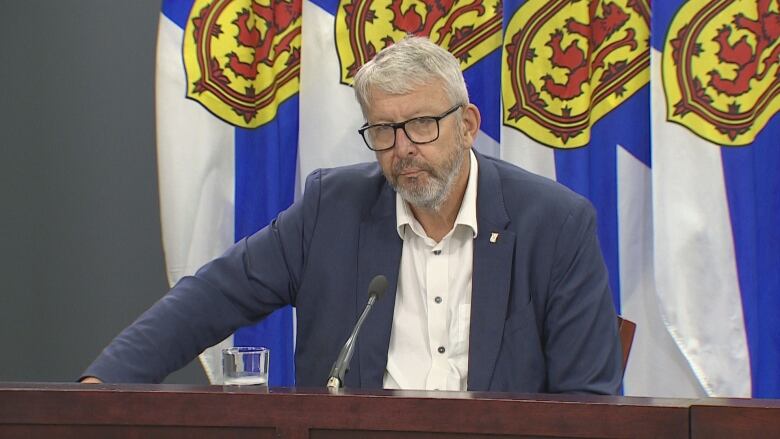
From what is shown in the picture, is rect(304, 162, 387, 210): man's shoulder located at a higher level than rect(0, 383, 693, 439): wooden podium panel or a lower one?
higher

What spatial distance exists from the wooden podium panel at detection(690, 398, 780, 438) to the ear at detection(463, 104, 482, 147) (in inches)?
40.2

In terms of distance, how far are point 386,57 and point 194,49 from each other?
1.00 m

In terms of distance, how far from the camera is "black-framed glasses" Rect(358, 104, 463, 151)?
2.09m

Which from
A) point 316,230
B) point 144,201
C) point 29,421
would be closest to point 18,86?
point 144,201

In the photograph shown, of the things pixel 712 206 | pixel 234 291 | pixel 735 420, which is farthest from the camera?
pixel 712 206

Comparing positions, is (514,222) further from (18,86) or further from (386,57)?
(18,86)

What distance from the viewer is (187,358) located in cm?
217

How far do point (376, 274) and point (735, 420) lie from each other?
1.05 m

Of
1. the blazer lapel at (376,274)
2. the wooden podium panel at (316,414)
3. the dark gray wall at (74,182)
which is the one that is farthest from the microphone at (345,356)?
the dark gray wall at (74,182)

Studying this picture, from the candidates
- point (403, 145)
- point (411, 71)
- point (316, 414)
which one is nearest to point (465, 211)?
point (403, 145)

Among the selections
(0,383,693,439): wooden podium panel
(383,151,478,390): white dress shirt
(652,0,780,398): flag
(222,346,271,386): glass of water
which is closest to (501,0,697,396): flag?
(652,0,780,398): flag

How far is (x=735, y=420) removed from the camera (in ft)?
4.05

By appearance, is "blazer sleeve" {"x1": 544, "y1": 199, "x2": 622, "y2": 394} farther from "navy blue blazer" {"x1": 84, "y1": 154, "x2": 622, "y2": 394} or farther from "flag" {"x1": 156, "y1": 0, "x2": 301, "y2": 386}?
"flag" {"x1": 156, "y1": 0, "x2": 301, "y2": 386}

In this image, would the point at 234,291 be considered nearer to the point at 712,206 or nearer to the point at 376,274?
the point at 376,274
